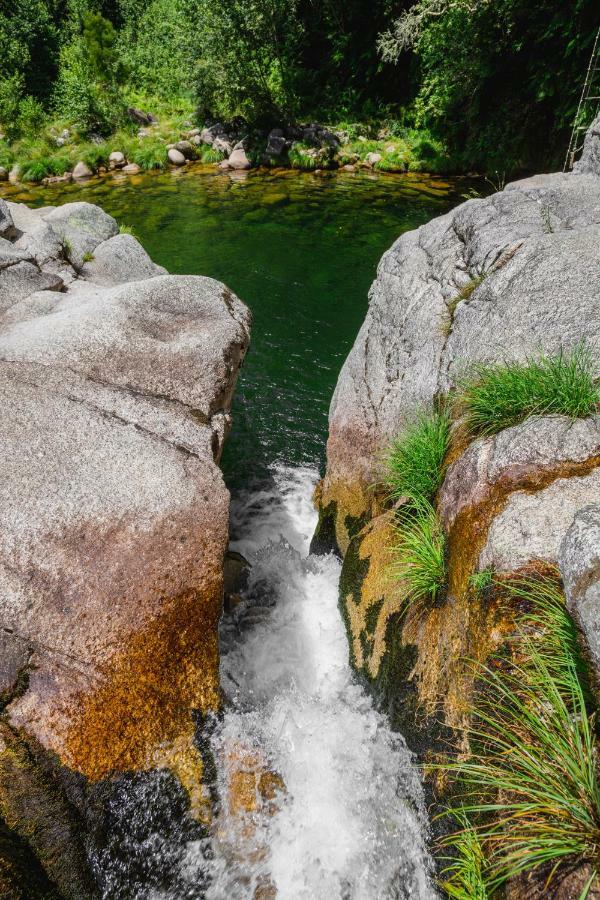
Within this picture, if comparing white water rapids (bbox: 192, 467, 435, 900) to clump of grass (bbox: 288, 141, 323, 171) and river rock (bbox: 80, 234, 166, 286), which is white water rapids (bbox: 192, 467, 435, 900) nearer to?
river rock (bbox: 80, 234, 166, 286)

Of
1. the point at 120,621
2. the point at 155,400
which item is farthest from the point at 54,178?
the point at 120,621

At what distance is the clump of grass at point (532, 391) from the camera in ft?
10.6

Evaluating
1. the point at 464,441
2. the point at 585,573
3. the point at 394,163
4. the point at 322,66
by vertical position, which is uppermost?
the point at 322,66

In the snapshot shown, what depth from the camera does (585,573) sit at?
2242mm

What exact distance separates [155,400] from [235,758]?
3.00m

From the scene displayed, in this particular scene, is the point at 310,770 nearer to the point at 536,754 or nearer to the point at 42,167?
the point at 536,754

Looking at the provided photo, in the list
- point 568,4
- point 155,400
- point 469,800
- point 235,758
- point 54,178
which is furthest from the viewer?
point 54,178

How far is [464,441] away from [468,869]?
2.47 meters

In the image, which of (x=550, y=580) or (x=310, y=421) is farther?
(x=310, y=421)

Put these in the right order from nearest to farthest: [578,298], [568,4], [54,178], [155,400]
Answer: [578,298] → [155,400] → [568,4] → [54,178]

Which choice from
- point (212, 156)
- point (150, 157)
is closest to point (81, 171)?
point (150, 157)

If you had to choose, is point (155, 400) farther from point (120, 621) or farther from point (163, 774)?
point (163, 774)

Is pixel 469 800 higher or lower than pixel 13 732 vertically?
higher

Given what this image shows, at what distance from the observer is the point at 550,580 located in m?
2.63
